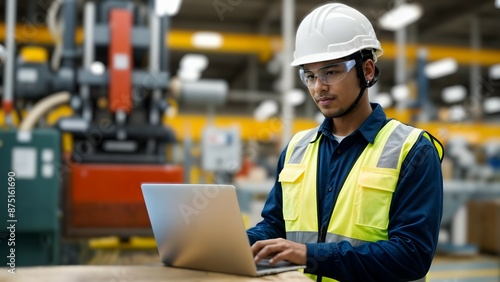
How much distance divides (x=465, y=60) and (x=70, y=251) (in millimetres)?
9942

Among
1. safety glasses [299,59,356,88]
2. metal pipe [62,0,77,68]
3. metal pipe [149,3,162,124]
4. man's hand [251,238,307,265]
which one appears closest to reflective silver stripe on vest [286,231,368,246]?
man's hand [251,238,307,265]

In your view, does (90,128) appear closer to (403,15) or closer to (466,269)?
(403,15)

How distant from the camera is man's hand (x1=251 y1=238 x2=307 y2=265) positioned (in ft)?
4.66

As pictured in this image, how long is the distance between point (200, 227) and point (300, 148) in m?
0.56

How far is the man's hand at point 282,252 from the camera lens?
4.66 ft

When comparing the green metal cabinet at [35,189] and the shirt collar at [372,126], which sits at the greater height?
the shirt collar at [372,126]

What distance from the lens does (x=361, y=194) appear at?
1.54 m

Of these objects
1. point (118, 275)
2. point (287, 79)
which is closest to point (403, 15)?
point (287, 79)

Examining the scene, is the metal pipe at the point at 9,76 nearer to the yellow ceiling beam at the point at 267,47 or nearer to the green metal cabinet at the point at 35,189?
the green metal cabinet at the point at 35,189

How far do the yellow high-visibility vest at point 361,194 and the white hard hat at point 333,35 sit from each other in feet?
0.90

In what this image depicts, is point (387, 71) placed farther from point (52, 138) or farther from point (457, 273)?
point (52, 138)

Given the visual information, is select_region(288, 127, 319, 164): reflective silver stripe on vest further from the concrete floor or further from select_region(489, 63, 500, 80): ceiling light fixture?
select_region(489, 63, 500, 80): ceiling light fixture

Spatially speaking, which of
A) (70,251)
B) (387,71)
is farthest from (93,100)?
(387,71)

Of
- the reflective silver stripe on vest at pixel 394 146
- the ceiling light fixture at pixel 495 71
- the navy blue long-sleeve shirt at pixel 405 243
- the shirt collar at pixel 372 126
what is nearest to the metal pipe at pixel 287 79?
the shirt collar at pixel 372 126
